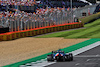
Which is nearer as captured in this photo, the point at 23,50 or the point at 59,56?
the point at 59,56

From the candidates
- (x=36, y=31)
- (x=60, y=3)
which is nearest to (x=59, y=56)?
(x=36, y=31)

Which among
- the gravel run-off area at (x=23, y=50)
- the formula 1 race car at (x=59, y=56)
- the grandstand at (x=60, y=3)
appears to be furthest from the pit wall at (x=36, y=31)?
the formula 1 race car at (x=59, y=56)

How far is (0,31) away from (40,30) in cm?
854

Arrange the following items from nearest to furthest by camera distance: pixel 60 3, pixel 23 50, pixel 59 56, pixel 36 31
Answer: pixel 59 56, pixel 23 50, pixel 36 31, pixel 60 3

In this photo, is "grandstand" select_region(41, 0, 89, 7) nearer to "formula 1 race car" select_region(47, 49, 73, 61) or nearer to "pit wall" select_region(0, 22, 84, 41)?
"pit wall" select_region(0, 22, 84, 41)

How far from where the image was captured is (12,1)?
4869 centimetres

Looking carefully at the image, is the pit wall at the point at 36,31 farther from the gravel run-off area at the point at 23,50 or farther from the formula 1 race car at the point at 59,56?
the formula 1 race car at the point at 59,56

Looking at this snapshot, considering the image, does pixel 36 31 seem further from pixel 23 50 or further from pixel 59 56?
pixel 59 56

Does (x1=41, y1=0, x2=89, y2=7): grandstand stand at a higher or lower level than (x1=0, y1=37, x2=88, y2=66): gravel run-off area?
higher

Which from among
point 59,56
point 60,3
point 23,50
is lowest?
point 23,50

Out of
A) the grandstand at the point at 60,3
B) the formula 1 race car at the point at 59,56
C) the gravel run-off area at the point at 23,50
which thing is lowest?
the gravel run-off area at the point at 23,50

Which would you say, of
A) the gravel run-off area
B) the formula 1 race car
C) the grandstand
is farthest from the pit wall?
the formula 1 race car

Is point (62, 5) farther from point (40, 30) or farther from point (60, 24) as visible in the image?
point (40, 30)

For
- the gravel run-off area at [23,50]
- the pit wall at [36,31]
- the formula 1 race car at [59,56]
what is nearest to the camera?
the formula 1 race car at [59,56]
